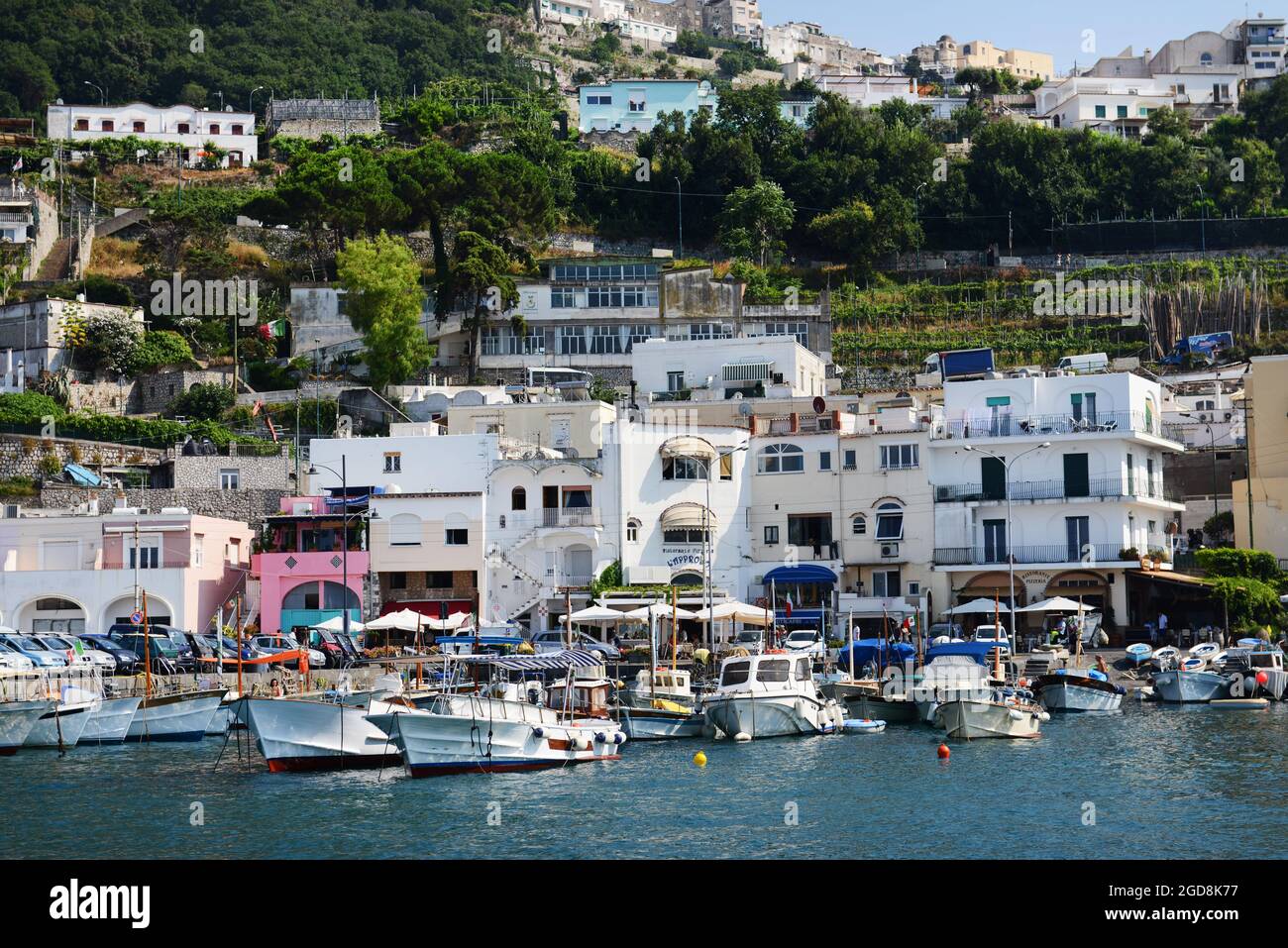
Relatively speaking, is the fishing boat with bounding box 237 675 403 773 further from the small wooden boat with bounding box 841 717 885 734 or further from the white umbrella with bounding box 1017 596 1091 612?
the white umbrella with bounding box 1017 596 1091 612

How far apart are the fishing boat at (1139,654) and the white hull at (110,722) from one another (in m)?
31.6

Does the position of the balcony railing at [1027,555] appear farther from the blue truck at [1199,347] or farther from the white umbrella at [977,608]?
the blue truck at [1199,347]

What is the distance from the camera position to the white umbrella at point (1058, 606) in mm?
55906

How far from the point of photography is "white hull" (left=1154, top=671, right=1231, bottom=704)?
4797 cm

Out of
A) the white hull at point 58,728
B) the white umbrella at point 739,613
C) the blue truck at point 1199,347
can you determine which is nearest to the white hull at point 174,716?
the white hull at point 58,728

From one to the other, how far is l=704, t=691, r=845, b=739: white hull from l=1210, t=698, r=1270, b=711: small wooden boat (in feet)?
42.9

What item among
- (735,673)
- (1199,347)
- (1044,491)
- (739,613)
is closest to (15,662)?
(735,673)

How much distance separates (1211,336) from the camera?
8594cm

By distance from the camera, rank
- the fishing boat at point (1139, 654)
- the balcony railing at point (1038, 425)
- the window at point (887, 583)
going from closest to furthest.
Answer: the fishing boat at point (1139, 654) < the balcony railing at point (1038, 425) < the window at point (887, 583)

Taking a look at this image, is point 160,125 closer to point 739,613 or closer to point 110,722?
point 739,613

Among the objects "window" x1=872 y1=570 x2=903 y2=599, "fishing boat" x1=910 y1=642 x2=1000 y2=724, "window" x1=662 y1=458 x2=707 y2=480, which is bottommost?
"fishing boat" x1=910 y1=642 x2=1000 y2=724

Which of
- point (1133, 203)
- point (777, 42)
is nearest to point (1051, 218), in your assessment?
point (1133, 203)

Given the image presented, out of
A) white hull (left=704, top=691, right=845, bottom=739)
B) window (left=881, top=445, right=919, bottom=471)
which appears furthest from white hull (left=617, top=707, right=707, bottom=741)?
window (left=881, top=445, right=919, bottom=471)
